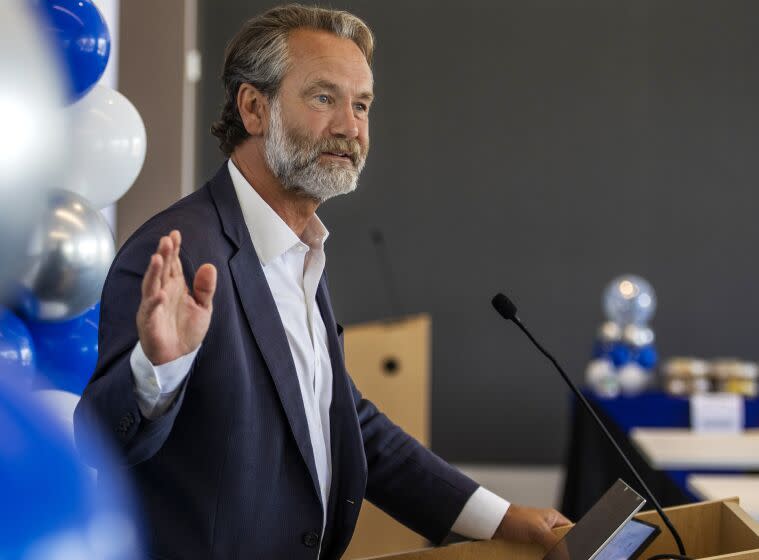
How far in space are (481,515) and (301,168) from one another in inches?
24.8

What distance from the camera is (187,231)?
4.39 ft

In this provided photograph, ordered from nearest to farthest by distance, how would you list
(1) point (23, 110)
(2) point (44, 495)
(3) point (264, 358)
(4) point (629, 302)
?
1. (2) point (44, 495)
2. (1) point (23, 110)
3. (3) point (264, 358)
4. (4) point (629, 302)

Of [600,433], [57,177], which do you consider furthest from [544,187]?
[57,177]

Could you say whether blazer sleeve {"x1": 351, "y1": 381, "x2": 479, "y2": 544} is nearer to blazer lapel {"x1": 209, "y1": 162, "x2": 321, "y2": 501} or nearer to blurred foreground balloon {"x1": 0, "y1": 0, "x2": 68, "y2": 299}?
blazer lapel {"x1": 209, "y1": 162, "x2": 321, "y2": 501}

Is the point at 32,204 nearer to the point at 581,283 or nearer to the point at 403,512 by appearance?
the point at 403,512

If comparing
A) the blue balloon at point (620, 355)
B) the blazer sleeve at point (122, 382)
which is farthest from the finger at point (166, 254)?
the blue balloon at point (620, 355)

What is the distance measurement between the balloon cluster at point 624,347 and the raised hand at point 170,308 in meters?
3.64

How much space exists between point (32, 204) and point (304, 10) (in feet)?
2.21

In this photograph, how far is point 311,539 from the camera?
4.46ft

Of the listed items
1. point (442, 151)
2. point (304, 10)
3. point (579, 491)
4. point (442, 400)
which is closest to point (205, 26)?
point (442, 151)

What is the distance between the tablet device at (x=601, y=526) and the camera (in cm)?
118

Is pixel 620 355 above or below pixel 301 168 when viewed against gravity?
below

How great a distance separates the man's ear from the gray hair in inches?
0.5

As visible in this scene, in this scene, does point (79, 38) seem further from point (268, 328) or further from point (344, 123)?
point (268, 328)
